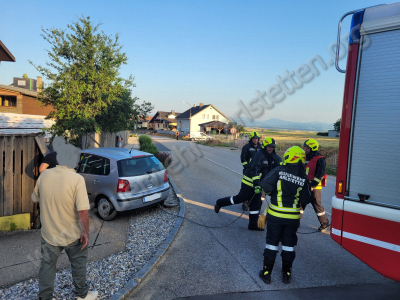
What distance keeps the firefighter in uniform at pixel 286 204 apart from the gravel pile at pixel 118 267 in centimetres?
201

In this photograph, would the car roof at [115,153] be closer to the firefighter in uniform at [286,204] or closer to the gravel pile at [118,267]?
the gravel pile at [118,267]


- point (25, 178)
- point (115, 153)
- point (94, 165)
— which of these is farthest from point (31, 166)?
point (115, 153)

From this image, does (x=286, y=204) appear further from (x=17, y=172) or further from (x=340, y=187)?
(x=17, y=172)

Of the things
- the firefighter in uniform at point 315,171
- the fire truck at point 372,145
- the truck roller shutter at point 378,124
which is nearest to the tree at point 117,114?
the firefighter in uniform at point 315,171

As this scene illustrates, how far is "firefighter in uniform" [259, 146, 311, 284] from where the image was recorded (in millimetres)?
3709

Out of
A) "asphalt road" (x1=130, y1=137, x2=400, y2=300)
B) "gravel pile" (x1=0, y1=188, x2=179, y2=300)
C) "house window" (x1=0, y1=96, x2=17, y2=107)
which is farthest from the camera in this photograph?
"house window" (x1=0, y1=96, x2=17, y2=107)

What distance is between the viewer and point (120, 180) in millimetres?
5934

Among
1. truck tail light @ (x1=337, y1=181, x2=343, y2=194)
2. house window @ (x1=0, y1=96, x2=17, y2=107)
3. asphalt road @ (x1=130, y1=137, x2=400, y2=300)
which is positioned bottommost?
asphalt road @ (x1=130, y1=137, x2=400, y2=300)

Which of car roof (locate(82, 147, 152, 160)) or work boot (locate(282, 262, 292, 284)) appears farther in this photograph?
car roof (locate(82, 147, 152, 160))

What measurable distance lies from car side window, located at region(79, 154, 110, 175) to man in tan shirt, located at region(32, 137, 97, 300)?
3281 mm

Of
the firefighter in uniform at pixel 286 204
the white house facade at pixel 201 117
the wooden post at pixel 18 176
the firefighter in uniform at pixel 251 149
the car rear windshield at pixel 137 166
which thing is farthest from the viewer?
the white house facade at pixel 201 117

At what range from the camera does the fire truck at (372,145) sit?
284cm

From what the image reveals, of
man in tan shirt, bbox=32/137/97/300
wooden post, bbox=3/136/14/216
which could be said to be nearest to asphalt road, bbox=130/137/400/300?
man in tan shirt, bbox=32/137/97/300

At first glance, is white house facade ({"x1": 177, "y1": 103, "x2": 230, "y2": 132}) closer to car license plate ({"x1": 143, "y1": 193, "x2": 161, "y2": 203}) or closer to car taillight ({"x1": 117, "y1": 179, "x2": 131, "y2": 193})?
car license plate ({"x1": 143, "y1": 193, "x2": 161, "y2": 203})
